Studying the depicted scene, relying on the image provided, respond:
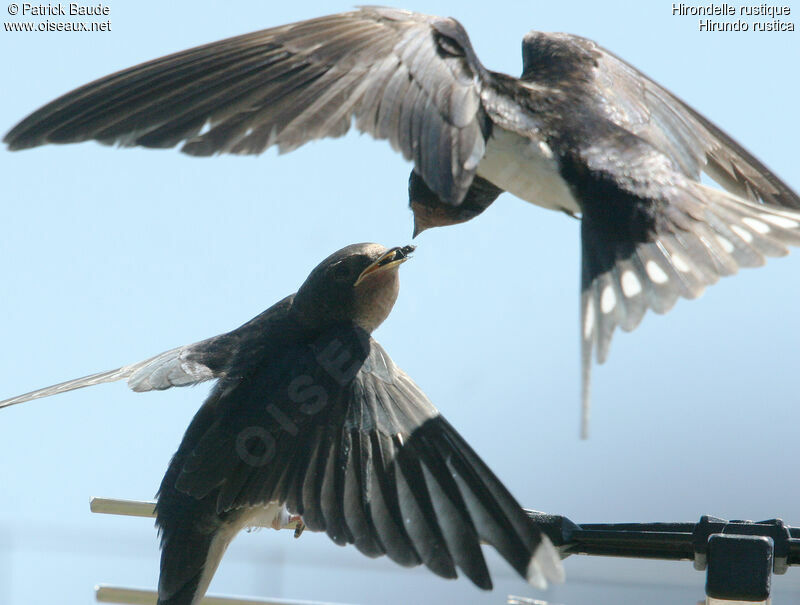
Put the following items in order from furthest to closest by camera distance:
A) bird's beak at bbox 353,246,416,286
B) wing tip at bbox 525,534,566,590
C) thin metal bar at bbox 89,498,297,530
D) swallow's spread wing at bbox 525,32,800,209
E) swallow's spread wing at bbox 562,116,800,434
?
swallow's spread wing at bbox 525,32,800,209
bird's beak at bbox 353,246,416,286
thin metal bar at bbox 89,498,297,530
swallow's spread wing at bbox 562,116,800,434
wing tip at bbox 525,534,566,590

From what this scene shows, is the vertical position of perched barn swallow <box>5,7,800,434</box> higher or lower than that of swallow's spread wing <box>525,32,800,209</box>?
lower

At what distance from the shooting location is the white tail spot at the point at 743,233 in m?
1.54

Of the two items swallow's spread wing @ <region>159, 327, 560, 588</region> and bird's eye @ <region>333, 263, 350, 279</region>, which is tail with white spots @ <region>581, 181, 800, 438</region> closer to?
swallow's spread wing @ <region>159, 327, 560, 588</region>

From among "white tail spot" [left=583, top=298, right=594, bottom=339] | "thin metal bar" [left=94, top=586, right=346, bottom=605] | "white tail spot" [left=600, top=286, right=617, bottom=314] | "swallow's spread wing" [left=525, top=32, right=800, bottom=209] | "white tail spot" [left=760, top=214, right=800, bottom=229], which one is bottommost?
"thin metal bar" [left=94, top=586, right=346, bottom=605]

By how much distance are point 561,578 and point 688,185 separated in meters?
0.70

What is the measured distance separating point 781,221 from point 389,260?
0.66m

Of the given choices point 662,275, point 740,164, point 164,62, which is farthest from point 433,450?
point 740,164

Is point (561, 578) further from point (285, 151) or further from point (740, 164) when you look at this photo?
point (740, 164)

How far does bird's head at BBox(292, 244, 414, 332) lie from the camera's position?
6.49ft

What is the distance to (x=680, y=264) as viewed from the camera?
1.54 meters

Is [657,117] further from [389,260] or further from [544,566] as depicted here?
[544,566]

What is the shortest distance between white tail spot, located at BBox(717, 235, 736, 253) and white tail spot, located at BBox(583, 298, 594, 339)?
0.74 feet

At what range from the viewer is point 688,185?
1.66 metres

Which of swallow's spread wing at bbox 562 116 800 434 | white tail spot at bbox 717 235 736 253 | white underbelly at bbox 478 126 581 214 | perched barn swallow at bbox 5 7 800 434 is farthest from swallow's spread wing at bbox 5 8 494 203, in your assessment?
white tail spot at bbox 717 235 736 253
